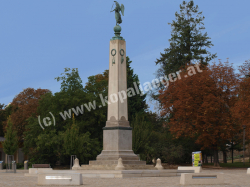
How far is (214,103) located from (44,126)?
1970cm

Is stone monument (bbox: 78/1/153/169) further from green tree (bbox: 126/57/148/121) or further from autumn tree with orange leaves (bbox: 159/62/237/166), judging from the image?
green tree (bbox: 126/57/148/121)

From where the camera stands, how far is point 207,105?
4075cm

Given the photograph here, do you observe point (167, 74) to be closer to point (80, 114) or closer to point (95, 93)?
point (95, 93)

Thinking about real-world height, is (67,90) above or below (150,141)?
above

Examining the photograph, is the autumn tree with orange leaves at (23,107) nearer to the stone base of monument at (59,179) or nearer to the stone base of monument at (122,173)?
the stone base of monument at (122,173)

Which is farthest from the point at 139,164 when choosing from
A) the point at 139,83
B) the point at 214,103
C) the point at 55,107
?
the point at 139,83

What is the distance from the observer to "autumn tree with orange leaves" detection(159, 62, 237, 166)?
136 ft

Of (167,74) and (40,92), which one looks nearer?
(167,74)

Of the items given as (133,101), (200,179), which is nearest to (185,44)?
(133,101)

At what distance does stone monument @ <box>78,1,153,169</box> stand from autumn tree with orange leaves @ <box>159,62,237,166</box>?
17024mm

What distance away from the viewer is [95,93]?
50.3m

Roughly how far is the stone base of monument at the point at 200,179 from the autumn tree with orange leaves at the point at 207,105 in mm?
23697

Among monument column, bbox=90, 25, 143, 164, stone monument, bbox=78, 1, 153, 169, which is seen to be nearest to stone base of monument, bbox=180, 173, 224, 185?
stone monument, bbox=78, 1, 153, 169

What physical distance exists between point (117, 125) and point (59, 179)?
903cm
